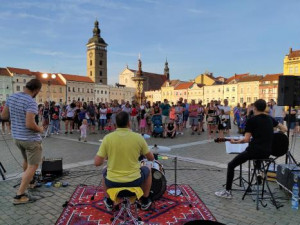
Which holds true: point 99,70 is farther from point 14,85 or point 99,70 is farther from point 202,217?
point 202,217

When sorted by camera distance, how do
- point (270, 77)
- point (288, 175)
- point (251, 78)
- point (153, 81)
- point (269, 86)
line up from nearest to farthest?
point (288, 175)
point (269, 86)
point (270, 77)
point (251, 78)
point (153, 81)

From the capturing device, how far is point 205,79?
84.2 m

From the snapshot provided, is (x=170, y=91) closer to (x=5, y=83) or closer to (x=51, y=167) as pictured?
(x=5, y=83)

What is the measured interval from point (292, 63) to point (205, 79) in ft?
95.9

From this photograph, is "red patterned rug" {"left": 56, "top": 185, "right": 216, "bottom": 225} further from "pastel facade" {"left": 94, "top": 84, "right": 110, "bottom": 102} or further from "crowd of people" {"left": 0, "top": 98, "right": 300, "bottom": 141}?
"pastel facade" {"left": 94, "top": 84, "right": 110, "bottom": 102}

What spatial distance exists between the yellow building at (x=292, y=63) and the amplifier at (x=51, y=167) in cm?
6386

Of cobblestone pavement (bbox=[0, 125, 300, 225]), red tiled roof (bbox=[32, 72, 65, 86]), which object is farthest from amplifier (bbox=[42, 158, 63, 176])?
red tiled roof (bbox=[32, 72, 65, 86])

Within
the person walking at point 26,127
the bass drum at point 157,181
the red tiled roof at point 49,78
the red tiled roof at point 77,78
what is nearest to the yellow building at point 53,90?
the red tiled roof at point 49,78

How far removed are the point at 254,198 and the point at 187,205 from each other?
146 cm

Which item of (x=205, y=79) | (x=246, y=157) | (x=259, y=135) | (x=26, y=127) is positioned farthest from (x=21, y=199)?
(x=205, y=79)

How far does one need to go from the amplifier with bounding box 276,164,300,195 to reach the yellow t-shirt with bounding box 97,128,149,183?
10.3 ft

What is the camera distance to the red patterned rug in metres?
3.97

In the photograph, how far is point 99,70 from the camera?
94.7 meters

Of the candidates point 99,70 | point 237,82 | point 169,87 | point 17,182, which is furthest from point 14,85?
point 17,182
